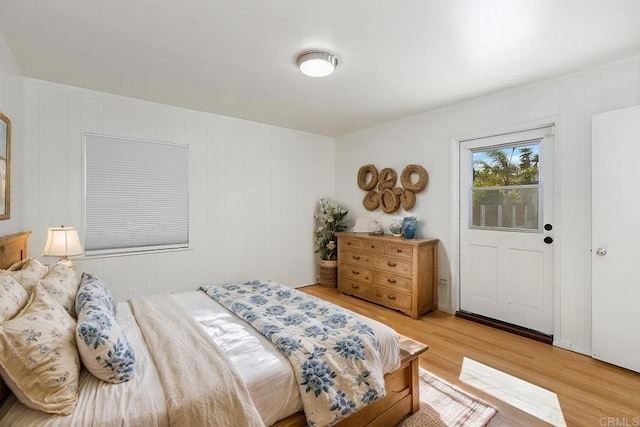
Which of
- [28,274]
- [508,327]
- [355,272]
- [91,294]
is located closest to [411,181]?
[355,272]

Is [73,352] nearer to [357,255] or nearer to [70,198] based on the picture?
[70,198]

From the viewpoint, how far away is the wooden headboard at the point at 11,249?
1925 mm

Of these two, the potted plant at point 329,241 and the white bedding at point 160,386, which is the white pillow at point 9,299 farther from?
the potted plant at point 329,241

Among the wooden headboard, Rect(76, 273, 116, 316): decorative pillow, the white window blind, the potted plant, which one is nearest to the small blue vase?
the potted plant

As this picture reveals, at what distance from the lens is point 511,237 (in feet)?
10.3

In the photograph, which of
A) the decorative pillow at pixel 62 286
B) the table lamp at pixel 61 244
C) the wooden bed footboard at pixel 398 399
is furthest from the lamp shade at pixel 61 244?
the wooden bed footboard at pixel 398 399

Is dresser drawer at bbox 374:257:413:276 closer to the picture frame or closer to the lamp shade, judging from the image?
the lamp shade

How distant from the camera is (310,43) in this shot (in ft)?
7.14

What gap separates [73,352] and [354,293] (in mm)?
3395

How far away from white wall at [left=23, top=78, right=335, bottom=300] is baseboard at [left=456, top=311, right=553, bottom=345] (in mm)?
2340

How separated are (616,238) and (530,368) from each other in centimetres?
121

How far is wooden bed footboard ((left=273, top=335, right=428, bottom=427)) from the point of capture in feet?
5.21

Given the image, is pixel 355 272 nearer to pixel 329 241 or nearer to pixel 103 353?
pixel 329 241

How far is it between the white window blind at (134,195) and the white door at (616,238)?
4.04 m
